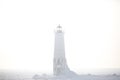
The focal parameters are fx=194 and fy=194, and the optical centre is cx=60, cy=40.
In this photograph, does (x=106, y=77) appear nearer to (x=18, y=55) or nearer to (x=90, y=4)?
(x=90, y=4)

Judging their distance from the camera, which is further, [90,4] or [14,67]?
[90,4]

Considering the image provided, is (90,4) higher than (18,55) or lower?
higher

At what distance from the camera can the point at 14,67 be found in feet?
7.88

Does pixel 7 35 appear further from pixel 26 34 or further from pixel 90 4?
pixel 90 4

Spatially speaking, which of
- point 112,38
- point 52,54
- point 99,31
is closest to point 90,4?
point 99,31

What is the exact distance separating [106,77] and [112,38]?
0.52 m

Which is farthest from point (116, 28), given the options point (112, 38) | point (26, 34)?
point (26, 34)

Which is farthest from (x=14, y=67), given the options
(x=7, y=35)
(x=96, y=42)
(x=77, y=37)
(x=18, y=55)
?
(x=96, y=42)

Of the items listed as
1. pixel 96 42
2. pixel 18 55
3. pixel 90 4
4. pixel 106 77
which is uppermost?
pixel 90 4

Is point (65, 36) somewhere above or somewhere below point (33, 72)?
above

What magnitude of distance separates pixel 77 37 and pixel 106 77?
0.63 m

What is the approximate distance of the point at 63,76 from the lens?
243 cm

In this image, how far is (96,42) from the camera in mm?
2553

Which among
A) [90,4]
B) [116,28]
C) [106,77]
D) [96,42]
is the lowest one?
[106,77]
